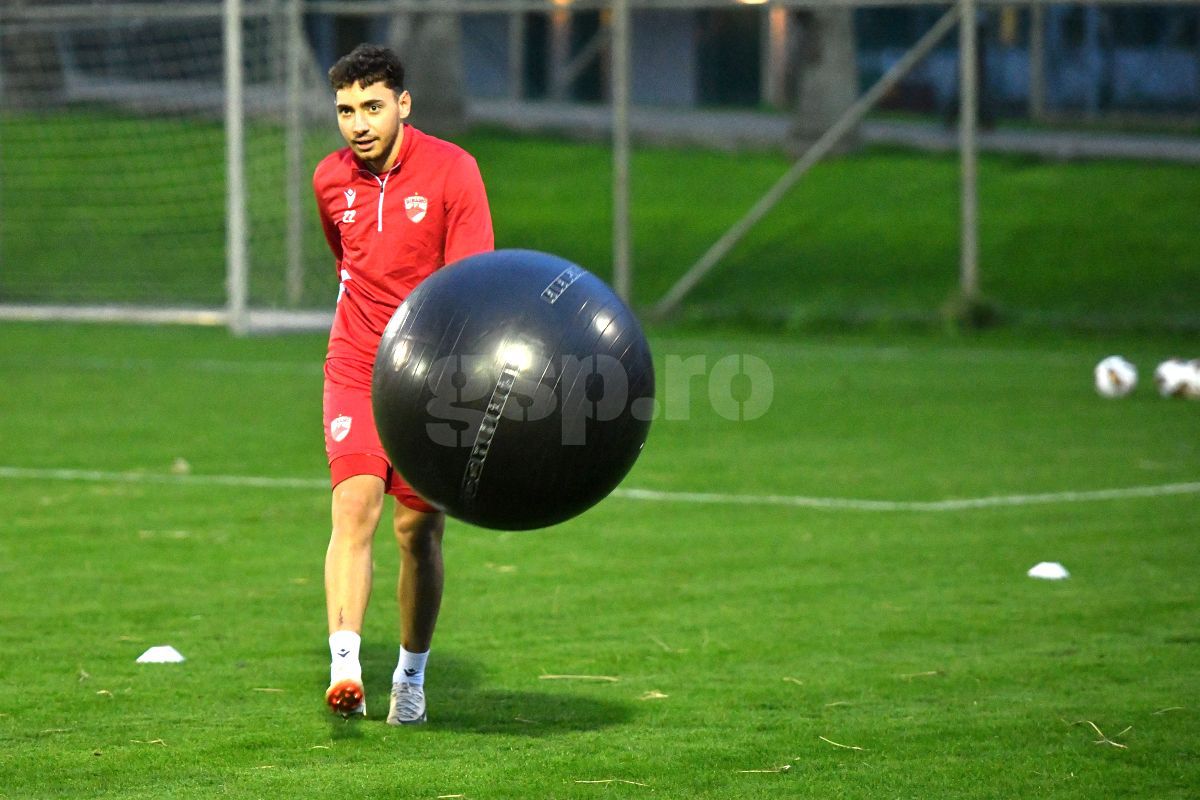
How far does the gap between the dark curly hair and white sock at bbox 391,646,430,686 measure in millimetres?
1970

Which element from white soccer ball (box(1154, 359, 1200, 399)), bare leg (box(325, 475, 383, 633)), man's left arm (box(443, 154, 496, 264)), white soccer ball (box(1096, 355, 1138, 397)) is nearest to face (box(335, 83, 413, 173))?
man's left arm (box(443, 154, 496, 264))

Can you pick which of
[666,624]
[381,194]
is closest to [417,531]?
[381,194]

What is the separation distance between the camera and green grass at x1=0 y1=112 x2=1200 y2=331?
837 inches

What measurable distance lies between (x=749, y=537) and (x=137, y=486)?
3869 mm

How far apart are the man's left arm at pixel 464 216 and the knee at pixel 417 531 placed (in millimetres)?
901

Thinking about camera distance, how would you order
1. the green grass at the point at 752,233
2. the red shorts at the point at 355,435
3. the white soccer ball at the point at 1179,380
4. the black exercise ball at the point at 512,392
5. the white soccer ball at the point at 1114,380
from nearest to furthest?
the black exercise ball at the point at 512,392, the red shorts at the point at 355,435, the white soccer ball at the point at 1179,380, the white soccer ball at the point at 1114,380, the green grass at the point at 752,233

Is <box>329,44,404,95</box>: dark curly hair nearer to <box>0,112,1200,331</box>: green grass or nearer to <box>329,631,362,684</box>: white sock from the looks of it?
<box>329,631,362,684</box>: white sock

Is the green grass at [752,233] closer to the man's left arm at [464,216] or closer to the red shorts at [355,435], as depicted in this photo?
the red shorts at [355,435]

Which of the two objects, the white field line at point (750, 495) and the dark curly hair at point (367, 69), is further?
the white field line at point (750, 495)

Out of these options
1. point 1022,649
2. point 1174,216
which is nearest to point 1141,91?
point 1174,216

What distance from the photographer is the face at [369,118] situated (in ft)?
20.7

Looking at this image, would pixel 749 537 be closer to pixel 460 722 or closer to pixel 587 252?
pixel 460 722

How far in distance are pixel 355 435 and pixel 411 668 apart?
2.77ft

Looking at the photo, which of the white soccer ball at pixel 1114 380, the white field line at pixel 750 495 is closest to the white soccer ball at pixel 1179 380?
the white soccer ball at pixel 1114 380
